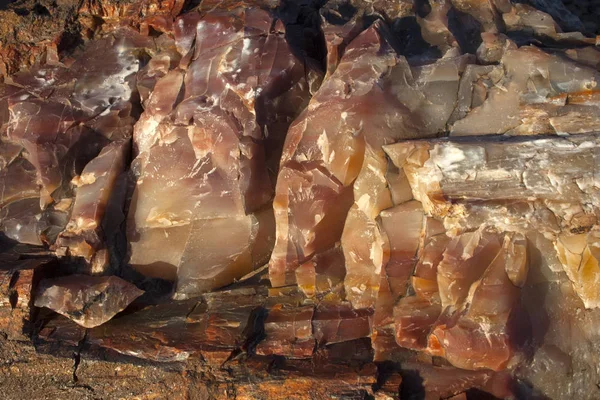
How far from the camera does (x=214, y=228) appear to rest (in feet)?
16.6

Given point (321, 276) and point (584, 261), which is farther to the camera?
point (321, 276)

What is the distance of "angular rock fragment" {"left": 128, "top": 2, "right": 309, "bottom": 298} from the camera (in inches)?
198

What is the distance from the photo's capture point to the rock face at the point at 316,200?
4.27m

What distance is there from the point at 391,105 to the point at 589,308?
6.03 ft

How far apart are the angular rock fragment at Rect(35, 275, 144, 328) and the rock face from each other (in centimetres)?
2

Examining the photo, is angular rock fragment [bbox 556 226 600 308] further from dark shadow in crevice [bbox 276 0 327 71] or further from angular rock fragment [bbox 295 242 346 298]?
dark shadow in crevice [bbox 276 0 327 71]

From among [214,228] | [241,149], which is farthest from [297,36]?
[214,228]

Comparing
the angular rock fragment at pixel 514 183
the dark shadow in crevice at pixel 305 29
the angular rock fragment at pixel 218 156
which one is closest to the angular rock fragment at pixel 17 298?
the angular rock fragment at pixel 218 156

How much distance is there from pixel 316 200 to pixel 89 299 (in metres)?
1.73

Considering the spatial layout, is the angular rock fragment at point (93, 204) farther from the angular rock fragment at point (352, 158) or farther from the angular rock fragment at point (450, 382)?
the angular rock fragment at point (450, 382)

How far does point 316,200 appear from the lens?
4.75 m

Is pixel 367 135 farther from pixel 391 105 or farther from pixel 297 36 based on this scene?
pixel 297 36

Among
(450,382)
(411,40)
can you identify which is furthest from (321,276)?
(411,40)

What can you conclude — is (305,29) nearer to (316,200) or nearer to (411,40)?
(411,40)
